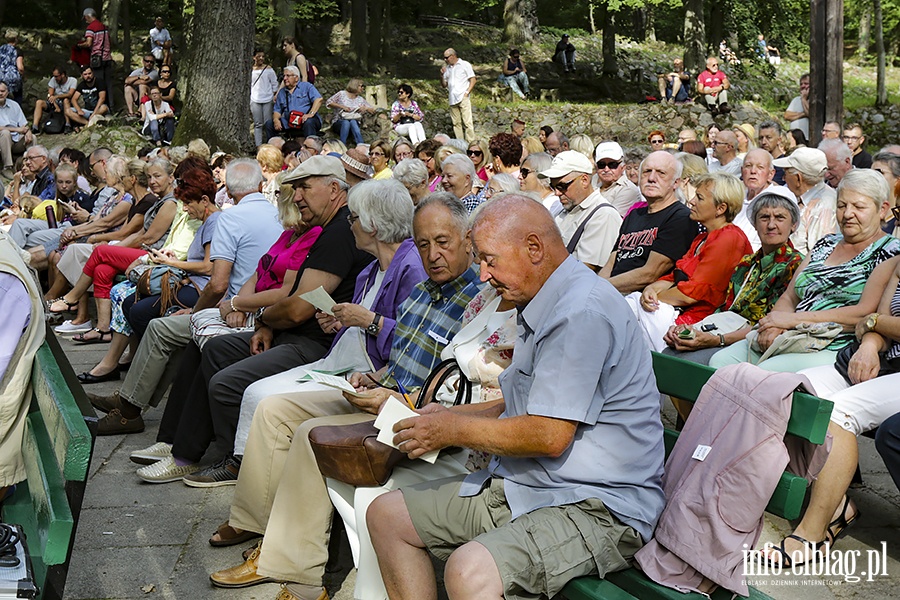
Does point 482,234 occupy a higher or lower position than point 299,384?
higher

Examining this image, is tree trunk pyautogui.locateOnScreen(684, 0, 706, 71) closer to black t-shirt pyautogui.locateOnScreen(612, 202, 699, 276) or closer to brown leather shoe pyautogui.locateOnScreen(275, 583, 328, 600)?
black t-shirt pyautogui.locateOnScreen(612, 202, 699, 276)

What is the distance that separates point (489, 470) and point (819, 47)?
9021 mm

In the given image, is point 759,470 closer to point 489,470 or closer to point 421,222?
point 489,470

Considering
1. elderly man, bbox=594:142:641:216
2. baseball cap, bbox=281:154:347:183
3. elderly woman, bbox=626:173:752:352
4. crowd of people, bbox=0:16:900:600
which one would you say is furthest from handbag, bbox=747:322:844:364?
elderly man, bbox=594:142:641:216

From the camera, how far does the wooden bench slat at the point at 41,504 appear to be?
2412mm

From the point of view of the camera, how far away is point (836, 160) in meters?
7.77

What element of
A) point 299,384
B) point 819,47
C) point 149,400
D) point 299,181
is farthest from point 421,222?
point 819,47

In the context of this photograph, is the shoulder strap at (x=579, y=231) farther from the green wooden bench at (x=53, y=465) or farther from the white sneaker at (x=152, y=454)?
the green wooden bench at (x=53, y=465)

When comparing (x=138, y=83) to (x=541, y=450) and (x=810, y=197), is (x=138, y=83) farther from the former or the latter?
(x=541, y=450)

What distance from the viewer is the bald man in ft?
8.84

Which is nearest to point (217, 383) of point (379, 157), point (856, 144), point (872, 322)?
point (872, 322)

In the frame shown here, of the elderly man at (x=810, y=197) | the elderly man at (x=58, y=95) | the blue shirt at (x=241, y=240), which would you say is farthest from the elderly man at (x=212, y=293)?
the elderly man at (x=58, y=95)

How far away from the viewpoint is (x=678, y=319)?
566 centimetres

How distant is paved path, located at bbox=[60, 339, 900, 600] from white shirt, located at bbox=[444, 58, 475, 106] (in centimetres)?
1493
